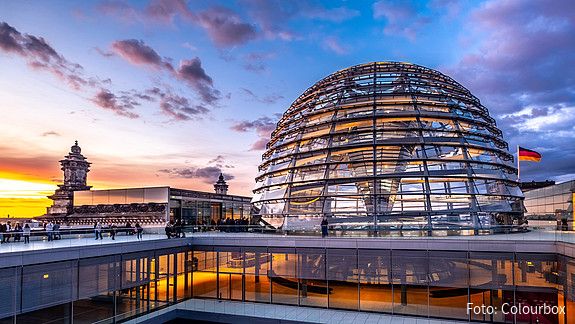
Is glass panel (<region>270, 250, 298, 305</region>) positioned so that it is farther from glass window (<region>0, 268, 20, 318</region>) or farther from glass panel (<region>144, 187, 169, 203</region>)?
glass panel (<region>144, 187, 169, 203</region>)

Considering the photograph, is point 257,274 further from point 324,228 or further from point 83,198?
point 83,198

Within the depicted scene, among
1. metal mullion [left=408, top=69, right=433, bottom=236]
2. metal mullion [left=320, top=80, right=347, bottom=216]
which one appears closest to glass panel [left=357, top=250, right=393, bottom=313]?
metal mullion [left=408, top=69, right=433, bottom=236]

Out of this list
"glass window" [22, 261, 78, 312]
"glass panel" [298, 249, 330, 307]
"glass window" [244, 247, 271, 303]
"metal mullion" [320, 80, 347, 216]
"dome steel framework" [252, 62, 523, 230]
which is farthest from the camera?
"metal mullion" [320, 80, 347, 216]

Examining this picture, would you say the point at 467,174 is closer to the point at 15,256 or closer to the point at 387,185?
the point at 387,185

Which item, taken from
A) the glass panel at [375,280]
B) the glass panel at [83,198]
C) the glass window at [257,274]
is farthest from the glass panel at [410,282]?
the glass panel at [83,198]

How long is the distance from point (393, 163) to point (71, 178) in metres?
71.3

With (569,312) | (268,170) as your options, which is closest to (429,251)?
(569,312)

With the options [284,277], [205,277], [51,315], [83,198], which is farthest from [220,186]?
[51,315]

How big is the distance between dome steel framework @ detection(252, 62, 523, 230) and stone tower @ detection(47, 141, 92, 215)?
53.5 meters

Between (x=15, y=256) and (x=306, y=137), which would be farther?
(x=306, y=137)

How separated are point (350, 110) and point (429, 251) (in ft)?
42.4

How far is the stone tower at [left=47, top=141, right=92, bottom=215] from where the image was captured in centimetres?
7231

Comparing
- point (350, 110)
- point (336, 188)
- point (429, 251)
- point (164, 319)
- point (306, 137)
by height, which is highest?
point (350, 110)

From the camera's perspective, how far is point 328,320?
76.4ft
